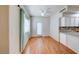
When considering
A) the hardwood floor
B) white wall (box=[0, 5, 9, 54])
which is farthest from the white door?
white wall (box=[0, 5, 9, 54])

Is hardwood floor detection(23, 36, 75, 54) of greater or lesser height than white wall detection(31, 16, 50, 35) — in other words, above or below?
below

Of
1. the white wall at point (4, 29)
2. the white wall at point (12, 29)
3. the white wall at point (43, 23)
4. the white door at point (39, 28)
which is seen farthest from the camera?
the white door at point (39, 28)

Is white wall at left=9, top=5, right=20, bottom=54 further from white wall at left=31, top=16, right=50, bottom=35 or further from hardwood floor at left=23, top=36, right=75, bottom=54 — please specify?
white wall at left=31, top=16, right=50, bottom=35

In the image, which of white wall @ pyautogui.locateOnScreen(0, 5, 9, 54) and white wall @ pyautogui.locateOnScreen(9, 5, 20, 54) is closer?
white wall @ pyautogui.locateOnScreen(0, 5, 9, 54)

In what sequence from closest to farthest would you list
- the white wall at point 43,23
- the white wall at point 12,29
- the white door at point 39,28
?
the white wall at point 12,29 < the white wall at point 43,23 < the white door at point 39,28

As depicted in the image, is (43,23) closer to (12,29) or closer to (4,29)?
(12,29)

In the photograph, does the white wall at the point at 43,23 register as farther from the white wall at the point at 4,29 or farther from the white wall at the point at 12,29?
the white wall at the point at 4,29

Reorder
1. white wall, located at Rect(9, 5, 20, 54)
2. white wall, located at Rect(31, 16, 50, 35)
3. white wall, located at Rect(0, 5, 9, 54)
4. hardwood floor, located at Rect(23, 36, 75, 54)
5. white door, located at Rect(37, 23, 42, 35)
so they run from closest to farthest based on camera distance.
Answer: white wall, located at Rect(0, 5, 9, 54)
white wall, located at Rect(9, 5, 20, 54)
hardwood floor, located at Rect(23, 36, 75, 54)
white wall, located at Rect(31, 16, 50, 35)
white door, located at Rect(37, 23, 42, 35)

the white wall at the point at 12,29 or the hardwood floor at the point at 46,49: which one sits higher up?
the white wall at the point at 12,29

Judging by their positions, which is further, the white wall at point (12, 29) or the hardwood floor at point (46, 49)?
the hardwood floor at point (46, 49)

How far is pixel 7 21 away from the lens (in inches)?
108

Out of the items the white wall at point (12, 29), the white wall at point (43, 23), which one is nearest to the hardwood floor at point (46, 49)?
the white wall at point (12, 29)

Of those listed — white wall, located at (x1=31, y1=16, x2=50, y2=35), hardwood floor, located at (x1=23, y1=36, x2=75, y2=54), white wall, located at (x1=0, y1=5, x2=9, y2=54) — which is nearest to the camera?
white wall, located at (x1=0, y1=5, x2=9, y2=54)
